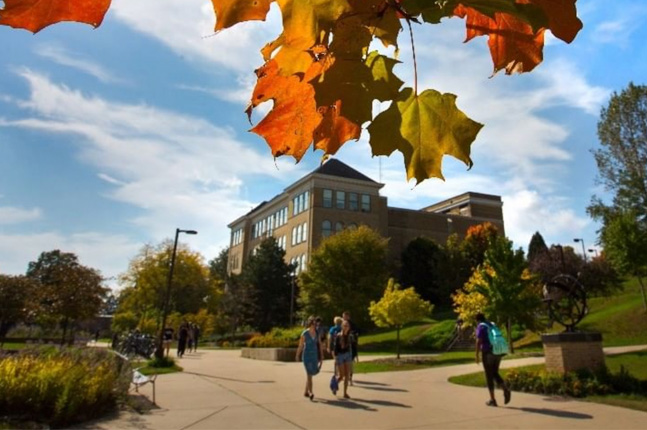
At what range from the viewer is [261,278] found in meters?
47.9

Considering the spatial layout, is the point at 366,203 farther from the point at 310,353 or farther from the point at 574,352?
the point at 310,353

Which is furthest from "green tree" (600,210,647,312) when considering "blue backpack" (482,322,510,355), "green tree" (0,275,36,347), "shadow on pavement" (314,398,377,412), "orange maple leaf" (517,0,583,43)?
"green tree" (0,275,36,347)

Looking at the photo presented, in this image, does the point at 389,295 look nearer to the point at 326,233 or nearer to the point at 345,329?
the point at 345,329

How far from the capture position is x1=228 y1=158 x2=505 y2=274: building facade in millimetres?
51875

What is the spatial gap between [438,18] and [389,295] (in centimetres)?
2310

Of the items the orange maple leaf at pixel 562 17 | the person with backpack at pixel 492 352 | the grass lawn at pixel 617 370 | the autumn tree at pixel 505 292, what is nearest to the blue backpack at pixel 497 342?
the person with backpack at pixel 492 352

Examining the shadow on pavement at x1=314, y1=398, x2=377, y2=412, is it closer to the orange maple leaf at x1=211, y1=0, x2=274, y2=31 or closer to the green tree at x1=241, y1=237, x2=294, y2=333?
the orange maple leaf at x1=211, y1=0, x2=274, y2=31

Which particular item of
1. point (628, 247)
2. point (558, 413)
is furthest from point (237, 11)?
point (628, 247)

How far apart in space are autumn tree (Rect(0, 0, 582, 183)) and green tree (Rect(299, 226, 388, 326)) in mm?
34772

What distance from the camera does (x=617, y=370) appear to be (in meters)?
11.6

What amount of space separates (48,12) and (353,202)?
175ft

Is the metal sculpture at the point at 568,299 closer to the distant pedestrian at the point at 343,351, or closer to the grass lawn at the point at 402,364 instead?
the grass lawn at the point at 402,364

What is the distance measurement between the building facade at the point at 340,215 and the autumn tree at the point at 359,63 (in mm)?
43823

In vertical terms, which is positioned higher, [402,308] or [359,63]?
[402,308]
